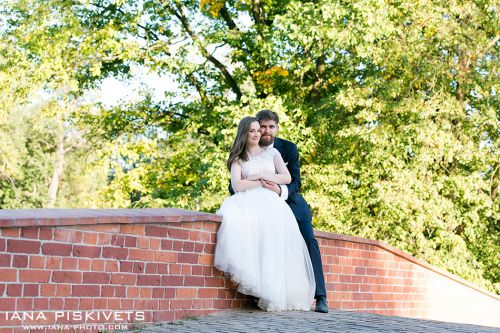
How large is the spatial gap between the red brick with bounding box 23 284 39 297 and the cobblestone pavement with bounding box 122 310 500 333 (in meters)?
0.93

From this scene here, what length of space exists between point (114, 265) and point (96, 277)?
19 centimetres

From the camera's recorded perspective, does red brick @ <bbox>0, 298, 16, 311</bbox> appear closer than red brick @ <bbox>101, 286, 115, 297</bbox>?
Yes

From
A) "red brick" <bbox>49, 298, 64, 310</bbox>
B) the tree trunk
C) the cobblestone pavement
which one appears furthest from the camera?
the tree trunk

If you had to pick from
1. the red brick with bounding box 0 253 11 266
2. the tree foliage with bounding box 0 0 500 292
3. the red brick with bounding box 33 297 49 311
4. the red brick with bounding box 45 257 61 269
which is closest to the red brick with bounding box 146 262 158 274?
the red brick with bounding box 45 257 61 269

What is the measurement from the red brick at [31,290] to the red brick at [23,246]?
214 mm

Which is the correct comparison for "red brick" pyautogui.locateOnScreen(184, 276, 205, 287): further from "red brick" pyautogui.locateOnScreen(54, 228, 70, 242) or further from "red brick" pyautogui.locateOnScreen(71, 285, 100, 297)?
"red brick" pyautogui.locateOnScreen(54, 228, 70, 242)

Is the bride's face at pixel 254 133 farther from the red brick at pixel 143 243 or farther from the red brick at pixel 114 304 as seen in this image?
the red brick at pixel 114 304

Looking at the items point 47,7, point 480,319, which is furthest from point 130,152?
point 480,319

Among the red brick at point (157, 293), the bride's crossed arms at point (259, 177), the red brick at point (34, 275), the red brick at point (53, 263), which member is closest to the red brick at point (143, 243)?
the red brick at point (157, 293)

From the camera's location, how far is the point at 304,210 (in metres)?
7.34

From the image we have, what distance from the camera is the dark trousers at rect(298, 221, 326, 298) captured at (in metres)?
7.18

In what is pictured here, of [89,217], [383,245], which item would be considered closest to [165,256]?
[89,217]

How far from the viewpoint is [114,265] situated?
5.51 metres

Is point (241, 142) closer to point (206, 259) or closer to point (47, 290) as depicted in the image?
point (206, 259)
